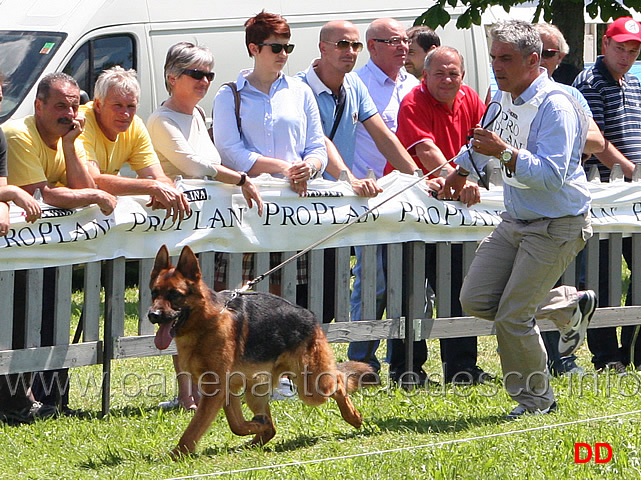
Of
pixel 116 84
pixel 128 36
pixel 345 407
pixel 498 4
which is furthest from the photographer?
pixel 498 4

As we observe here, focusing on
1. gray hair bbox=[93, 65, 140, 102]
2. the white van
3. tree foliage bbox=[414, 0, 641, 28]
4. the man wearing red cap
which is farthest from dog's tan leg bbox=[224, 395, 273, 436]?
tree foliage bbox=[414, 0, 641, 28]

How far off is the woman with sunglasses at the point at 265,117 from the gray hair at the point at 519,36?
165cm

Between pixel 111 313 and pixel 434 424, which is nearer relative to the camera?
pixel 434 424

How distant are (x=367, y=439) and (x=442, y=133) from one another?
285cm

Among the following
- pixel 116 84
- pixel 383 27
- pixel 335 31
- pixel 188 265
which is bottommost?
pixel 188 265

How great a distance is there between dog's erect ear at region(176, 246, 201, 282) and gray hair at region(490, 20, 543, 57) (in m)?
2.16

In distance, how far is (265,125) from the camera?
7254 mm

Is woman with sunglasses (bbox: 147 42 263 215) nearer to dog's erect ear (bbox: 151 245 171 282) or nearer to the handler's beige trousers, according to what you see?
dog's erect ear (bbox: 151 245 171 282)

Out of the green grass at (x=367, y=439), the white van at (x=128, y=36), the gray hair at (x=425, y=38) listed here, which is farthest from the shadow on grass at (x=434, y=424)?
the white van at (x=128, y=36)

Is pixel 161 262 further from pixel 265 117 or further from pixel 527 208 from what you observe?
pixel 527 208

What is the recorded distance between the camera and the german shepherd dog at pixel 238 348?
18.3 feet

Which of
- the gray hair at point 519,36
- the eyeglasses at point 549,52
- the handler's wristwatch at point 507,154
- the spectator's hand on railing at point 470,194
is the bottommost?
the spectator's hand on railing at point 470,194

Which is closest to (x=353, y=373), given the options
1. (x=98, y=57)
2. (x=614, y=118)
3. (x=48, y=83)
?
(x=48, y=83)

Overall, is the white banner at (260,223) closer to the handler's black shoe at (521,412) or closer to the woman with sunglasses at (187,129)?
the woman with sunglasses at (187,129)
